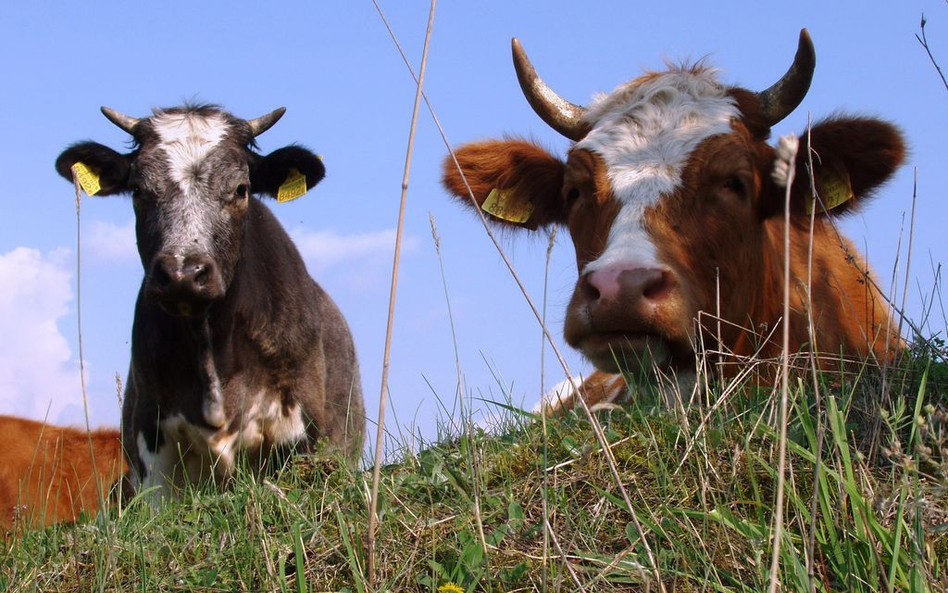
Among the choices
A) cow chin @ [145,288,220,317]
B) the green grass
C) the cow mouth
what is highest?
cow chin @ [145,288,220,317]

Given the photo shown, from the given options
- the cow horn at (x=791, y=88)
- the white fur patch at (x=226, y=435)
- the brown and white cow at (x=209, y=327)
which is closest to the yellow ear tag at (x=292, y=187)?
the brown and white cow at (x=209, y=327)

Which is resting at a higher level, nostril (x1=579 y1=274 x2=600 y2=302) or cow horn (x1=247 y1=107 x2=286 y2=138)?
cow horn (x1=247 y1=107 x2=286 y2=138)

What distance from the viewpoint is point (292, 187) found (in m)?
7.96

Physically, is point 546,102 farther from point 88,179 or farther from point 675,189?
point 88,179

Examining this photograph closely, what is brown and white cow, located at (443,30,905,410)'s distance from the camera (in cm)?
443

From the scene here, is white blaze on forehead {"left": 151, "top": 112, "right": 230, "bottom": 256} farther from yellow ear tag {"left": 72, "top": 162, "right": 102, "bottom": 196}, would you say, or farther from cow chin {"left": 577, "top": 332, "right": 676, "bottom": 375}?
cow chin {"left": 577, "top": 332, "right": 676, "bottom": 375}

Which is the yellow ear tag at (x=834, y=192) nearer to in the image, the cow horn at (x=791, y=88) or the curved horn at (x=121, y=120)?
the cow horn at (x=791, y=88)

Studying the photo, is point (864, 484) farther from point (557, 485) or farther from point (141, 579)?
point (141, 579)

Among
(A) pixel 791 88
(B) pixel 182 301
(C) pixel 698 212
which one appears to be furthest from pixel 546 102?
(B) pixel 182 301

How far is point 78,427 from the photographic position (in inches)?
453

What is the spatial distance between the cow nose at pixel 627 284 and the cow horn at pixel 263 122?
442cm

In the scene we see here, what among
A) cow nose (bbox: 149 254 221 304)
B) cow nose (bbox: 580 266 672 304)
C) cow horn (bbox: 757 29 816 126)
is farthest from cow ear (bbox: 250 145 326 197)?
cow nose (bbox: 580 266 672 304)

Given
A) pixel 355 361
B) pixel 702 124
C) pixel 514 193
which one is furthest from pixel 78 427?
pixel 702 124

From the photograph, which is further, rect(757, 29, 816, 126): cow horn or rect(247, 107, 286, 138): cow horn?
rect(247, 107, 286, 138): cow horn
